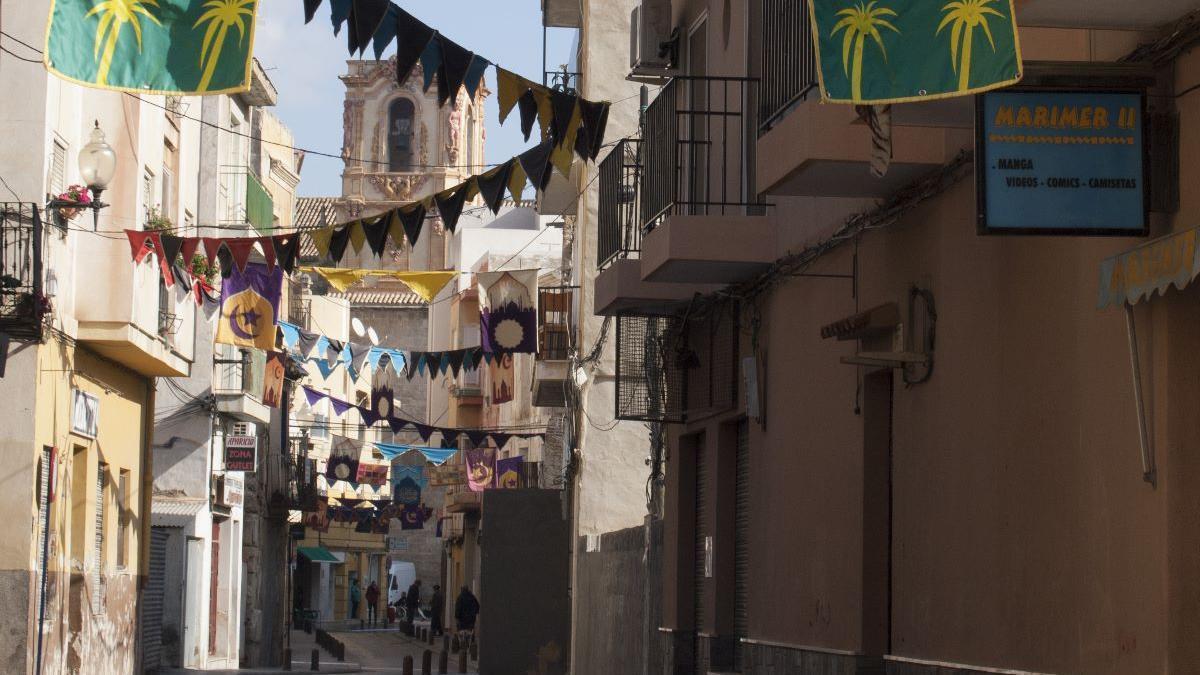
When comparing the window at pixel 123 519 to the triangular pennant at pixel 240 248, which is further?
the window at pixel 123 519

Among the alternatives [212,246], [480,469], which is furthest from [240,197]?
[480,469]

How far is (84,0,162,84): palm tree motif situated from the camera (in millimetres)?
9891

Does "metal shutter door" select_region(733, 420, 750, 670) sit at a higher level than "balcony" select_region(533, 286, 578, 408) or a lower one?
lower

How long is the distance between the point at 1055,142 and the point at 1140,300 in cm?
68

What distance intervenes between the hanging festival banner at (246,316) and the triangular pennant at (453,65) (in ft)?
54.2

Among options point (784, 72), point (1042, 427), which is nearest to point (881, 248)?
point (784, 72)

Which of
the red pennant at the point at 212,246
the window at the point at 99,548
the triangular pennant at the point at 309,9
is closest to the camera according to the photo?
the triangular pennant at the point at 309,9

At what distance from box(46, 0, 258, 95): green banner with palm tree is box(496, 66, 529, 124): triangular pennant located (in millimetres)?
3243

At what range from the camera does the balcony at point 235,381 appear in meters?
34.4

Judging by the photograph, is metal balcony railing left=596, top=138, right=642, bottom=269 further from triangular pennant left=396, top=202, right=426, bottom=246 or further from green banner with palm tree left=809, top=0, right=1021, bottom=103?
green banner with palm tree left=809, top=0, right=1021, bottom=103

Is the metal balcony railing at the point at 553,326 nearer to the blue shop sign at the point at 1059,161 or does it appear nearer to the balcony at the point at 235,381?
the balcony at the point at 235,381

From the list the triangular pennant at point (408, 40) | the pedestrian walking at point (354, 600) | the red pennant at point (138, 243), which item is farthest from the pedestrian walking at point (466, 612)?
the pedestrian walking at point (354, 600)

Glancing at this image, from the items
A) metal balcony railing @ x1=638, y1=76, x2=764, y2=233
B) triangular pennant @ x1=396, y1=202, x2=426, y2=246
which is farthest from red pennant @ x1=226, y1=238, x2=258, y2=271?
metal balcony railing @ x1=638, y1=76, x2=764, y2=233

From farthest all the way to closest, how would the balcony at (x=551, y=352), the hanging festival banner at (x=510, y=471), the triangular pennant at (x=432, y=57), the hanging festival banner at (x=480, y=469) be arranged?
the hanging festival banner at (x=480, y=469) → the hanging festival banner at (x=510, y=471) → the balcony at (x=551, y=352) → the triangular pennant at (x=432, y=57)
